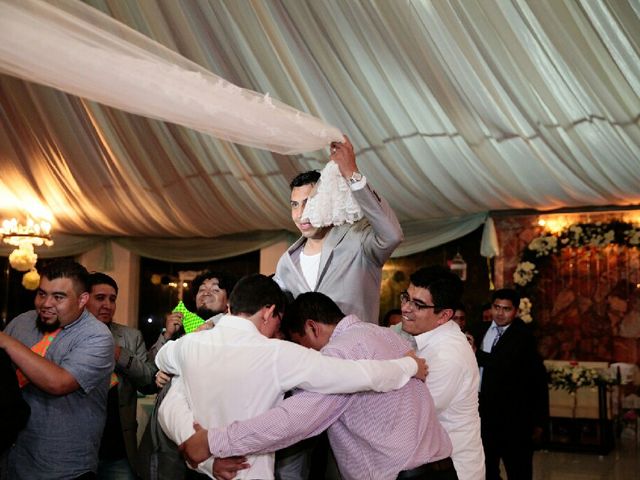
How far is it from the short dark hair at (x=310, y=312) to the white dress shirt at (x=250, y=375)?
0.28 meters

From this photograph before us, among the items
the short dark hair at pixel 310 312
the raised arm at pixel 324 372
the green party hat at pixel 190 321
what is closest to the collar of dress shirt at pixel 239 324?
the raised arm at pixel 324 372

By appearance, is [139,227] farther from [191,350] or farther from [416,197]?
[191,350]

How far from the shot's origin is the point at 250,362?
2576mm

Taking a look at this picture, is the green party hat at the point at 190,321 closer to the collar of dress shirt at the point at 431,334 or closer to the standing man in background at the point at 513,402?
the collar of dress shirt at the point at 431,334

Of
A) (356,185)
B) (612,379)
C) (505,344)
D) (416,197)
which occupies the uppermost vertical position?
(416,197)

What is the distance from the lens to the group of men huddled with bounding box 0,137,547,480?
8.46 feet

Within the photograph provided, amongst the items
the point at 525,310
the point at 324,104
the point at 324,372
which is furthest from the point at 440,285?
the point at 525,310

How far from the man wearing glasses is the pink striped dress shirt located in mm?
335

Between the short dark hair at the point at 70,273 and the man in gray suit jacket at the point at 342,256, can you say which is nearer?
the man in gray suit jacket at the point at 342,256

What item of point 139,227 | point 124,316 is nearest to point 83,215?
point 139,227

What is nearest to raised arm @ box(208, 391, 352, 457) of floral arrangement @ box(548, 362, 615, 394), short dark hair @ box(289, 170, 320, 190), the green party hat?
short dark hair @ box(289, 170, 320, 190)

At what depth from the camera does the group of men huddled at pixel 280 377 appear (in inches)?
102

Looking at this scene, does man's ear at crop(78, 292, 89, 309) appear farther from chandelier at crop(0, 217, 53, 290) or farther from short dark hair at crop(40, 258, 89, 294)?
chandelier at crop(0, 217, 53, 290)

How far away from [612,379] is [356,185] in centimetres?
646
